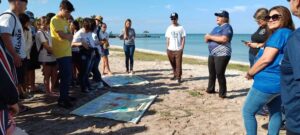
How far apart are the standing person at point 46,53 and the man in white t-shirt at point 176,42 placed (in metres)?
3.50

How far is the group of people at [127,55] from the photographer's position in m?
2.21

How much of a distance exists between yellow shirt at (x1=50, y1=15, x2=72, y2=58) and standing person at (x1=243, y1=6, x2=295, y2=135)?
3.37m

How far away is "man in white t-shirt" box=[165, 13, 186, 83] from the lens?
8.89m

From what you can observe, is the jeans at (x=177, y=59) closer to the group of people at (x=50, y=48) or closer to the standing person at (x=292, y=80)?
the group of people at (x=50, y=48)

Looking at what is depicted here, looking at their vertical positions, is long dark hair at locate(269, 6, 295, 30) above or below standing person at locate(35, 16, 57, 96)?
above

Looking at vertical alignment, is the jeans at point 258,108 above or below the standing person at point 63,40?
below

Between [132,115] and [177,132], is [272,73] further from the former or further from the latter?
[132,115]

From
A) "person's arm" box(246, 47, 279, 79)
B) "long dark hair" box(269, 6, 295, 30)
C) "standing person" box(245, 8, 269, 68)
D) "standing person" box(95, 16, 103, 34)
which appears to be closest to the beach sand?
"standing person" box(245, 8, 269, 68)

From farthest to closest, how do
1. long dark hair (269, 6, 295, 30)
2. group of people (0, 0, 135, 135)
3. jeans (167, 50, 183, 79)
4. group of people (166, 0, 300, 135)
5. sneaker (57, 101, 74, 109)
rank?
jeans (167, 50, 183, 79)
sneaker (57, 101, 74, 109)
group of people (0, 0, 135, 135)
long dark hair (269, 6, 295, 30)
group of people (166, 0, 300, 135)

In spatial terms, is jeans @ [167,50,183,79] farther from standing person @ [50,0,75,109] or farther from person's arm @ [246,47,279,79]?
person's arm @ [246,47,279,79]

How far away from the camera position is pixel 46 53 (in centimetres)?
662

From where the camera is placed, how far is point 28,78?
7121mm

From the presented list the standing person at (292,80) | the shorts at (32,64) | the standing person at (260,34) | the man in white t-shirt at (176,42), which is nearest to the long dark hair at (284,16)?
the standing person at (292,80)

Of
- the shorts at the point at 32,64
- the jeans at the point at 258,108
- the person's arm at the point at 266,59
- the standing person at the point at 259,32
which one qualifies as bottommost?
the jeans at the point at 258,108
